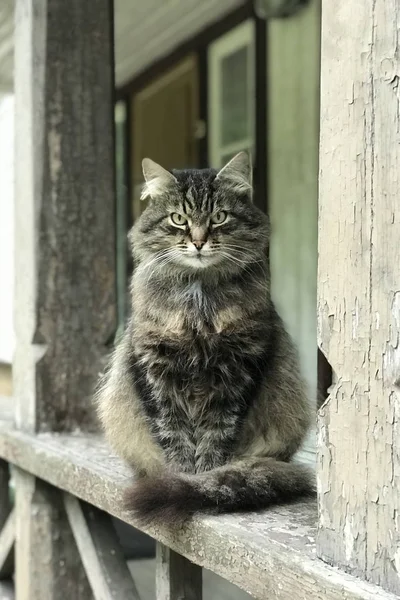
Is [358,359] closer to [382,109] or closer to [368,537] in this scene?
[368,537]

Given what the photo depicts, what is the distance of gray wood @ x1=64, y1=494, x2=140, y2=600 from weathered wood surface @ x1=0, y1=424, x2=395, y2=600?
0.31 meters

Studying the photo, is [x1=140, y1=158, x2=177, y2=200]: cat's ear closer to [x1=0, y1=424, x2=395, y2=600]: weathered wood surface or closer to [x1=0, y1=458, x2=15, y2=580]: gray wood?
[x1=0, y1=424, x2=395, y2=600]: weathered wood surface

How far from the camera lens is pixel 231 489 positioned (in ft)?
4.59

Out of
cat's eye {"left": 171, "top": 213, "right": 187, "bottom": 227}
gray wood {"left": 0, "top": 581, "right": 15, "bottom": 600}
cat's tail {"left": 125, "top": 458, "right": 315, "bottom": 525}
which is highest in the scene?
cat's eye {"left": 171, "top": 213, "right": 187, "bottom": 227}

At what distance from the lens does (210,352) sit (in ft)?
5.17

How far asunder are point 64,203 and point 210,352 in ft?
3.15

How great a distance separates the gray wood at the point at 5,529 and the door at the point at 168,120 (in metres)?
2.76

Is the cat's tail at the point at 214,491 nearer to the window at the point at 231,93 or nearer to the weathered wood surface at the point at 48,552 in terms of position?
the weathered wood surface at the point at 48,552

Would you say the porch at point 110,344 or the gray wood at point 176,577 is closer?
the porch at point 110,344

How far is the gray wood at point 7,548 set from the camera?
2.59 m

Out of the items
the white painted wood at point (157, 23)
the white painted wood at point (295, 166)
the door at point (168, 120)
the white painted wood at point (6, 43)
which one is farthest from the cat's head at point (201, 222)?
the door at point (168, 120)

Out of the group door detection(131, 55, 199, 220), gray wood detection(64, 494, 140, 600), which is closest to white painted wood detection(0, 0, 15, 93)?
door detection(131, 55, 199, 220)

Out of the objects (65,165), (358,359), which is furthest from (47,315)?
(358,359)

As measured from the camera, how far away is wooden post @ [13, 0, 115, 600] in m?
2.30
